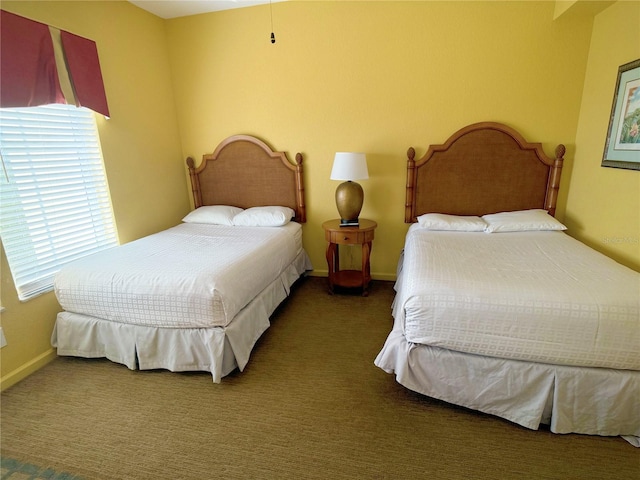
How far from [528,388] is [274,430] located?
123cm

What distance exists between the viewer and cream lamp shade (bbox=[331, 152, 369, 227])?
2729 millimetres

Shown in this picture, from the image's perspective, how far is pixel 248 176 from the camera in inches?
132

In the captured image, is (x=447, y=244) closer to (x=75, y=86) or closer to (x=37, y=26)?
(x=75, y=86)

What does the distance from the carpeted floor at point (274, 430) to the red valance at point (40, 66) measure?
5.69 ft

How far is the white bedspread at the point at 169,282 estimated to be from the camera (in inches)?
72.6

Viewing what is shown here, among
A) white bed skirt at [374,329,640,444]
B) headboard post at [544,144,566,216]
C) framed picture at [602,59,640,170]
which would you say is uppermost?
framed picture at [602,59,640,170]

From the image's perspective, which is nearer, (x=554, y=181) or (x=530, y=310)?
(x=530, y=310)

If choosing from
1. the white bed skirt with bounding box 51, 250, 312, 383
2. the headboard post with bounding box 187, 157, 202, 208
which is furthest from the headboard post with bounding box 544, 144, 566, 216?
the headboard post with bounding box 187, 157, 202, 208

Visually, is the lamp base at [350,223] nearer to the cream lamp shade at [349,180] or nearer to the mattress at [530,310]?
the cream lamp shade at [349,180]

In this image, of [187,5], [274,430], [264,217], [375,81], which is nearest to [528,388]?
[274,430]

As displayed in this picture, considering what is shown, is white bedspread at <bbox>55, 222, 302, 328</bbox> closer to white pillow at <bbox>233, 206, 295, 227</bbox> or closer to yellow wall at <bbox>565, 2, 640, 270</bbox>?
white pillow at <bbox>233, 206, 295, 227</bbox>

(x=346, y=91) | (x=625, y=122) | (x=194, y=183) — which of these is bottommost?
(x=194, y=183)

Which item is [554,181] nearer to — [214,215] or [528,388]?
[528,388]

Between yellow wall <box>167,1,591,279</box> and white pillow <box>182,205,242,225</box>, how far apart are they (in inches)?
27.5
